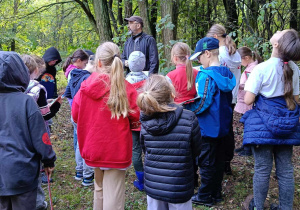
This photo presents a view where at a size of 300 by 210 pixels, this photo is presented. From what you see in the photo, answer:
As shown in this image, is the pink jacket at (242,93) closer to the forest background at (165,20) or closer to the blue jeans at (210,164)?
the forest background at (165,20)

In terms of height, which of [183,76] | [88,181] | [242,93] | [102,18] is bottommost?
[88,181]

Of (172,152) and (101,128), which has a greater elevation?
(101,128)

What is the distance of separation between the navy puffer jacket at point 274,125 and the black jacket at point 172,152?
0.75 meters

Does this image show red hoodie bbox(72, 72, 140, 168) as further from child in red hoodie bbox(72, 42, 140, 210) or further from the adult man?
the adult man

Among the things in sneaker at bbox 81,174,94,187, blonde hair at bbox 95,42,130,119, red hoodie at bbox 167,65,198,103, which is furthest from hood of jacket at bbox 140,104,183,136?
sneaker at bbox 81,174,94,187

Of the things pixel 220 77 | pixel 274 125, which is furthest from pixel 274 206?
pixel 220 77

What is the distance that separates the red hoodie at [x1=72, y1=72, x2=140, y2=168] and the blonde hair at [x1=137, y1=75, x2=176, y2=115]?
468 millimetres

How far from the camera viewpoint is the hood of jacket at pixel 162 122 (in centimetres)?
230

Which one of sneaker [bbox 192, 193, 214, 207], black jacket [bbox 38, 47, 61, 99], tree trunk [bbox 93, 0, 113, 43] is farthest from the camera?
tree trunk [bbox 93, 0, 113, 43]

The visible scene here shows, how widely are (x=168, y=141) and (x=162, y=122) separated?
0.61 ft

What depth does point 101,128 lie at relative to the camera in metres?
2.69

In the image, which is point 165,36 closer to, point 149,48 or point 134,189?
point 149,48

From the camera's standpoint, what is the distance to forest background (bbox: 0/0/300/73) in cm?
618

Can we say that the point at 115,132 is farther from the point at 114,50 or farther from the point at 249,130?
the point at 249,130
